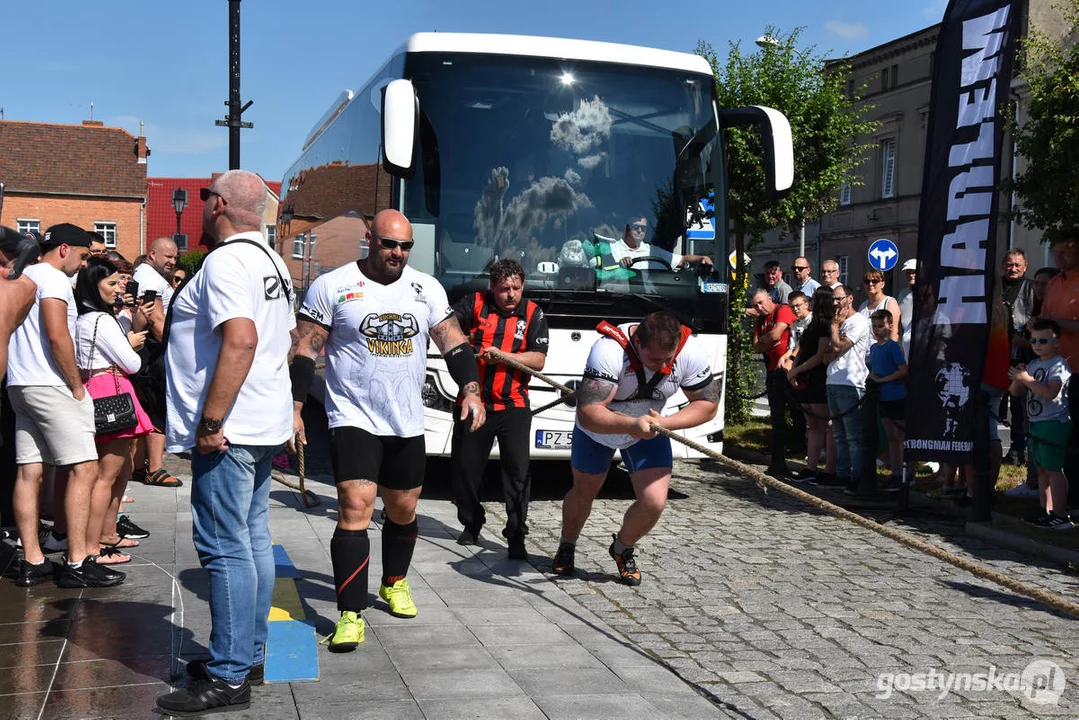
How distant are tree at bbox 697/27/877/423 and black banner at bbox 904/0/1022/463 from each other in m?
9.31

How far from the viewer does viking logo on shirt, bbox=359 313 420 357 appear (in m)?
5.52

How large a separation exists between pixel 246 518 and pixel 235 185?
133cm

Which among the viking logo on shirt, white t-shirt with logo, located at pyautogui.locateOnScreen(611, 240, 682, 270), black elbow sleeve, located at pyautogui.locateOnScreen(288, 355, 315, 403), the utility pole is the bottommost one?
black elbow sleeve, located at pyautogui.locateOnScreen(288, 355, 315, 403)

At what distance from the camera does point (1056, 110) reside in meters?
11.7

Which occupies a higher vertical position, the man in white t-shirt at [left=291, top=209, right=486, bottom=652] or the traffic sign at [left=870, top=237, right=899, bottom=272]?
the traffic sign at [left=870, top=237, right=899, bottom=272]

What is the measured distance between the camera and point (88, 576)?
629 cm

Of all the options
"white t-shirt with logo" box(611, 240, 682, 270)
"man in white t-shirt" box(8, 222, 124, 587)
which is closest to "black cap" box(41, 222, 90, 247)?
"man in white t-shirt" box(8, 222, 124, 587)

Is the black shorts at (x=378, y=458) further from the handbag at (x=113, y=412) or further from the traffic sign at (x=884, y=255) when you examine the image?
the traffic sign at (x=884, y=255)

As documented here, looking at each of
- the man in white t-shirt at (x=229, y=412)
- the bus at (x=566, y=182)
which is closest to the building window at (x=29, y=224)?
the bus at (x=566, y=182)

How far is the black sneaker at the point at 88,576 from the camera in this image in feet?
20.5

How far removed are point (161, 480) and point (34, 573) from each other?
3808 millimetres

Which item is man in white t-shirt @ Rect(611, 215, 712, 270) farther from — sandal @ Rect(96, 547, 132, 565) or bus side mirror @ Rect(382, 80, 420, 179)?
sandal @ Rect(96, 547, 132, 565)

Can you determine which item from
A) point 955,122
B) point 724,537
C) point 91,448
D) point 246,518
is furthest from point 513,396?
point 955,122

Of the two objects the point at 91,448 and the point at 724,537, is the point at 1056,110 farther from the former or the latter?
the point at 91,448
